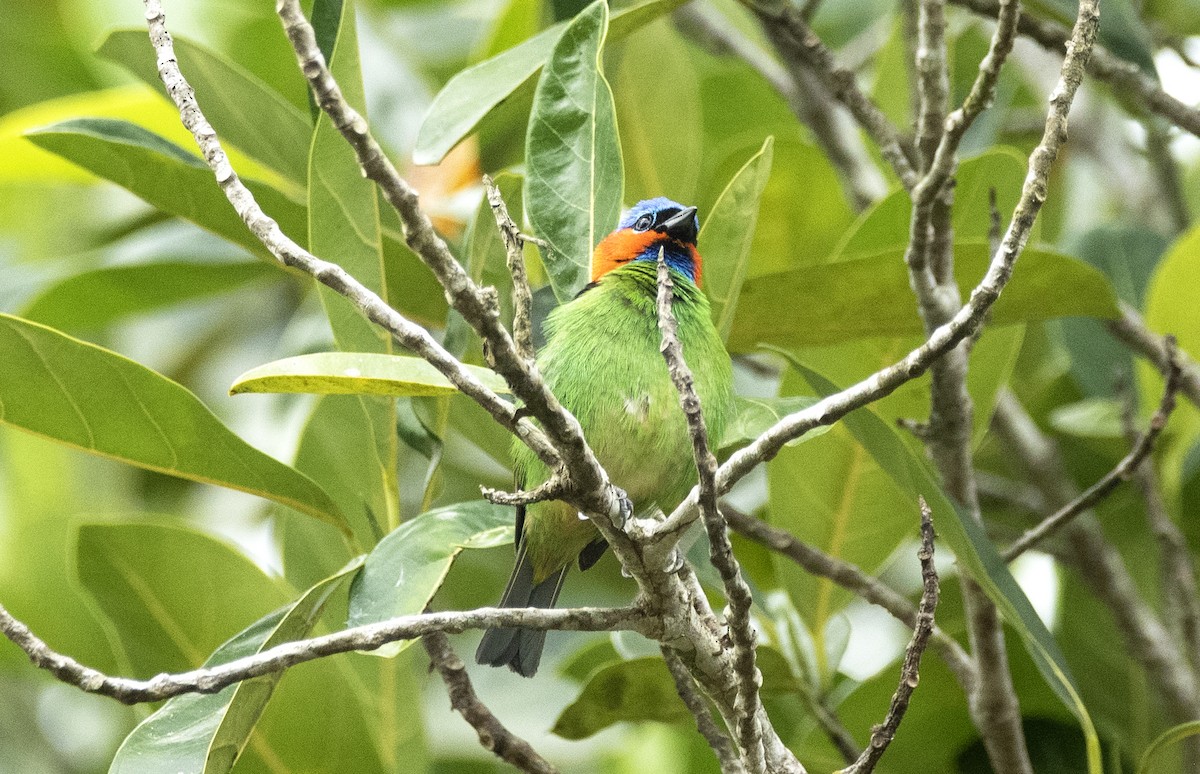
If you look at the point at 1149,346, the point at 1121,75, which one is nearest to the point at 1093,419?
the point at 1149,346

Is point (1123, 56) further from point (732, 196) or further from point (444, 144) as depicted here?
point (444, 144)

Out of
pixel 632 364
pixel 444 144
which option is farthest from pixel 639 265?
pixel 444 144

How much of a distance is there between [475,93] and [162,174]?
760mm

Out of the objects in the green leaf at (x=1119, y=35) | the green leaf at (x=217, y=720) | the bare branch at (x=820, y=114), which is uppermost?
the bare branch at (x=820, y=114)

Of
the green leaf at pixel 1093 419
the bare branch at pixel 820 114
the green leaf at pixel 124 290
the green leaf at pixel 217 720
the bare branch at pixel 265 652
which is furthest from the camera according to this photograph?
the bare branch at pixel 820 114

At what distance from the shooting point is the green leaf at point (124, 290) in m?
3.22

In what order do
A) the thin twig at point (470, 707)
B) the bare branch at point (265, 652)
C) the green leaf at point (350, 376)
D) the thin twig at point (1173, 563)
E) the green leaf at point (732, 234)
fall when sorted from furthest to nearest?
the thin twig at point (1173, 563) → the green leaf at point (732, 234) → the thin twig at point (470, 707) → the green leaf at point (350, 376) → the bare branch at point (265, 652)

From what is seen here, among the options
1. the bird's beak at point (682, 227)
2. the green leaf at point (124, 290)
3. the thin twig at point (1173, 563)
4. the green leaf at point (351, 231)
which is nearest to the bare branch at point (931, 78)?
the bird's beak at point (682, 227)

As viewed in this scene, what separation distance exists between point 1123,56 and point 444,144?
1.52 m

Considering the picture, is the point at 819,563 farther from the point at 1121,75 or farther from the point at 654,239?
the point at 1121,75

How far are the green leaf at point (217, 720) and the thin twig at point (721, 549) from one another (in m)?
0.66

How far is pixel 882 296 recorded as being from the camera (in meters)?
2.44

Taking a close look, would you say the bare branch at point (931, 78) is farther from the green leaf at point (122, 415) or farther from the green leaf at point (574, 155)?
the green leaf at point (122, 415)

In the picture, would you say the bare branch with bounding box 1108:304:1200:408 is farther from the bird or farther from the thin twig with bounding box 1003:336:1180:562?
the bird
